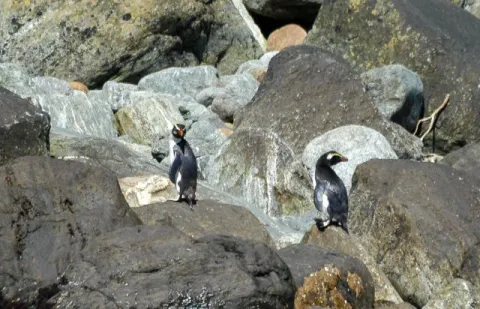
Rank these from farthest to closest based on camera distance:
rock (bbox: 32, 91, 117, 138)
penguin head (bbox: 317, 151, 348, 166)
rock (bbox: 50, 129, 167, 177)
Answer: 1. rock (bbox: 32, 91, 117, 138)
2. rock (bbox: 50, 129, 167, 177)
3. penguin head (bbox: 317, 151, 348, 166)

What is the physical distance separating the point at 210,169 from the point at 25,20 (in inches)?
204

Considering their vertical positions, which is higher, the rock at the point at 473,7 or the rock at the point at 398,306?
the rock at the point at 473,7

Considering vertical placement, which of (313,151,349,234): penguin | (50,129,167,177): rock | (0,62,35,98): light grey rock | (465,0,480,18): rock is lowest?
(0,62,35,98): light grey rock

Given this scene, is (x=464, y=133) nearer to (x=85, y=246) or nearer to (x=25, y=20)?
(x=25, y=20)

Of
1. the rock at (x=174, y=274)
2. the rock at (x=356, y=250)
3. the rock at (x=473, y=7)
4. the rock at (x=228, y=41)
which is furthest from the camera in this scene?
the rock at (x=473, y=7)

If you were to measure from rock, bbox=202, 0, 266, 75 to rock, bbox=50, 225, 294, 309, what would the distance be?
40.9ft

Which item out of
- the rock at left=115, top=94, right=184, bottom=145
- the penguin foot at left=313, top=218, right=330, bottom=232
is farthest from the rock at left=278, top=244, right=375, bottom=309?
the rock at left=115, top=94, right=184, bottom=145

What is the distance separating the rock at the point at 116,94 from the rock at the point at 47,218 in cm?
772

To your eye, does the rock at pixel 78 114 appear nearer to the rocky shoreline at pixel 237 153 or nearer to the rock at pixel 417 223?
the rocky shoreline at pixel 237 153

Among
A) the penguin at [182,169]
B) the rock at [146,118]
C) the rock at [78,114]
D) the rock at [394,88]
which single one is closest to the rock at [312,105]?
the rock at [394,88]

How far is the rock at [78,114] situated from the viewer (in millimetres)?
19562

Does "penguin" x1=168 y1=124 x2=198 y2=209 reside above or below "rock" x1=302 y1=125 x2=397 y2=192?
above

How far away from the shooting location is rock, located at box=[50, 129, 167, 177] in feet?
54.5

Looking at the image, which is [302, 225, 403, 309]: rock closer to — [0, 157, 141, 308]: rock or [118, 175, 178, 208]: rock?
[118, 175, 178, 208]: rock
